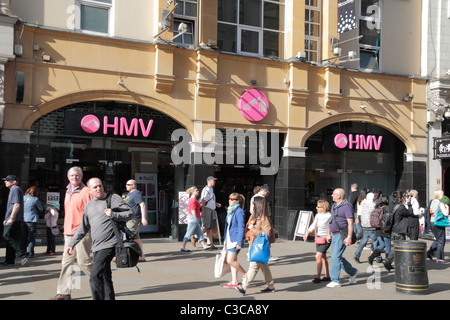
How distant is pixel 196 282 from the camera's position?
8.59 metres

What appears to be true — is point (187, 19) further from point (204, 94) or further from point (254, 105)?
point (254, 105)

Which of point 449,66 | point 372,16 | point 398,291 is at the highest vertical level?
point 372,16

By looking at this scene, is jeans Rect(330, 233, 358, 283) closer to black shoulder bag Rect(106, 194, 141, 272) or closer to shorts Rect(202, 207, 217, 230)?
black shoulder bag Rect(106, 194, 141, 272)

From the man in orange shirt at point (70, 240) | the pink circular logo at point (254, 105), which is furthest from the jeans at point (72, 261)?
the pink circular logo at point (254, 105)

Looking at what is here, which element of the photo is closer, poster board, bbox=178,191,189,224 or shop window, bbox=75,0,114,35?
shop window, bbox=75,0,114,35

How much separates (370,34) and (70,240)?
13163mm

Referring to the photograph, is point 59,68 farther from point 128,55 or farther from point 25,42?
point 128,55

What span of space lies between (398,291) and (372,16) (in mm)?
11274

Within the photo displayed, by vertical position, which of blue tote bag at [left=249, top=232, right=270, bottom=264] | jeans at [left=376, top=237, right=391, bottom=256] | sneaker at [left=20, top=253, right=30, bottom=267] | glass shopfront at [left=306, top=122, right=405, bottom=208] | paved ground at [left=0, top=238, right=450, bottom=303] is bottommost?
paved ground at [left=0, top=238, right=450, bottom=303]

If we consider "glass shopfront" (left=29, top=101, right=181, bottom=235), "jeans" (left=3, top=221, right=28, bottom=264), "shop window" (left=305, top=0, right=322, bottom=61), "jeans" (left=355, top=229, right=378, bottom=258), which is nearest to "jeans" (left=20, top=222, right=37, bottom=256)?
"jeans" (left=3, top=221, right=28, bottom=264)

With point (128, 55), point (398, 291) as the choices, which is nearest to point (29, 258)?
point (128, 55)

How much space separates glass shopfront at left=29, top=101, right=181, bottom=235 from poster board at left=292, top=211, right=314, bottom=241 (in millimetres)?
3871

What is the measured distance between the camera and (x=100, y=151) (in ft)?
44.7

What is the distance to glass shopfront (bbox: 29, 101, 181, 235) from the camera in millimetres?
12914
